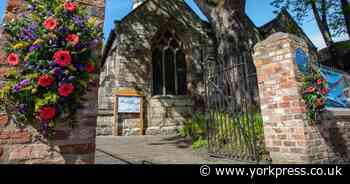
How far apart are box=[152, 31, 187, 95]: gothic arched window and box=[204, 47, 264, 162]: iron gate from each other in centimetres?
526

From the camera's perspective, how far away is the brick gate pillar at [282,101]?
3871mm

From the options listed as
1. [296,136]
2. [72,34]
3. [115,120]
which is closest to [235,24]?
[296,136]

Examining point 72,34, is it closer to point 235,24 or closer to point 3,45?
point 3,45

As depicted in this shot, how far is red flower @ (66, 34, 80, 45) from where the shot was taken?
88.1 inches

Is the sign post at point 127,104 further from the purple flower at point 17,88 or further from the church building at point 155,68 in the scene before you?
the purple flower at point 17,88

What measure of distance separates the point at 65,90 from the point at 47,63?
0.32m

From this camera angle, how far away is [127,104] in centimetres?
1002

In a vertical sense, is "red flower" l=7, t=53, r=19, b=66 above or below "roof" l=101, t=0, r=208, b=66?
below

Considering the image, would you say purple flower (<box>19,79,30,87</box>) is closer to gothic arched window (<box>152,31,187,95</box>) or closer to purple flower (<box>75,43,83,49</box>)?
purple flower (<box>75,43,83,49</box>)

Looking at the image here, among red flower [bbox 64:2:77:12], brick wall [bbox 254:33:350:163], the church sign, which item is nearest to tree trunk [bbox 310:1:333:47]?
brick wall [bbox 254:33:350:163]

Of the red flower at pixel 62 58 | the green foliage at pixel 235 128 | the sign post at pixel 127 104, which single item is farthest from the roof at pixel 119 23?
the red flower at pixel 62 58

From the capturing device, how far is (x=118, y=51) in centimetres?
1048

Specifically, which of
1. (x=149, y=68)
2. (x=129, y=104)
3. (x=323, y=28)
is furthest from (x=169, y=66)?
(x=323, y=28)

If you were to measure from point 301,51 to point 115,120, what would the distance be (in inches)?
301
